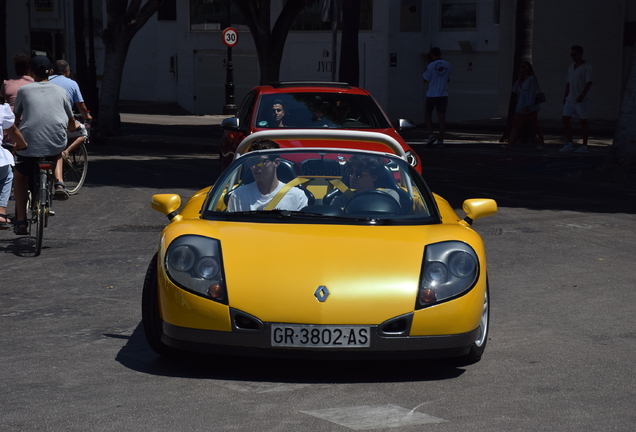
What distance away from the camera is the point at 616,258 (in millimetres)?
9078

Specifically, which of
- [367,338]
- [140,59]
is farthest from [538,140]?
[140,59]

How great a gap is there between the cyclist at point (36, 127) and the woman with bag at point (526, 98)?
1156 centimetres

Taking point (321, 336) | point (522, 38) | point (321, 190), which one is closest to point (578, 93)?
point (522, 38)

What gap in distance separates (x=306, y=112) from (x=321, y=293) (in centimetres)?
656

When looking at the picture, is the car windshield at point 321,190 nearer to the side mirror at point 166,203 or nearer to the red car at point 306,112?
the side mirror at point 166,203

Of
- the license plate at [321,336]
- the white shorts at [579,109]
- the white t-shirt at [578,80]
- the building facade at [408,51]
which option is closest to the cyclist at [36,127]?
the license plate at [321,336]

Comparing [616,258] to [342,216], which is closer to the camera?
[342,216]

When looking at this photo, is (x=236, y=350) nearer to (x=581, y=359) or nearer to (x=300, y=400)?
(x=300, y=400)

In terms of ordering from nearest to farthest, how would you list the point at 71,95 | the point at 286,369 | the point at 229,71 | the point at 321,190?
the point at 286,369
the point at 321,190
the point at 71,95
the point at 229,71

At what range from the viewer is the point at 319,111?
11.4 meters

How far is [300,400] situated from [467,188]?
1000cm

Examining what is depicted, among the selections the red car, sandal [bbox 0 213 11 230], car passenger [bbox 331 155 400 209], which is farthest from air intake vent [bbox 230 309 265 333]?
the red car

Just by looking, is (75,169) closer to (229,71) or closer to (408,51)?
(229,71)

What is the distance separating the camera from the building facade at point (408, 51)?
98.6 feet
